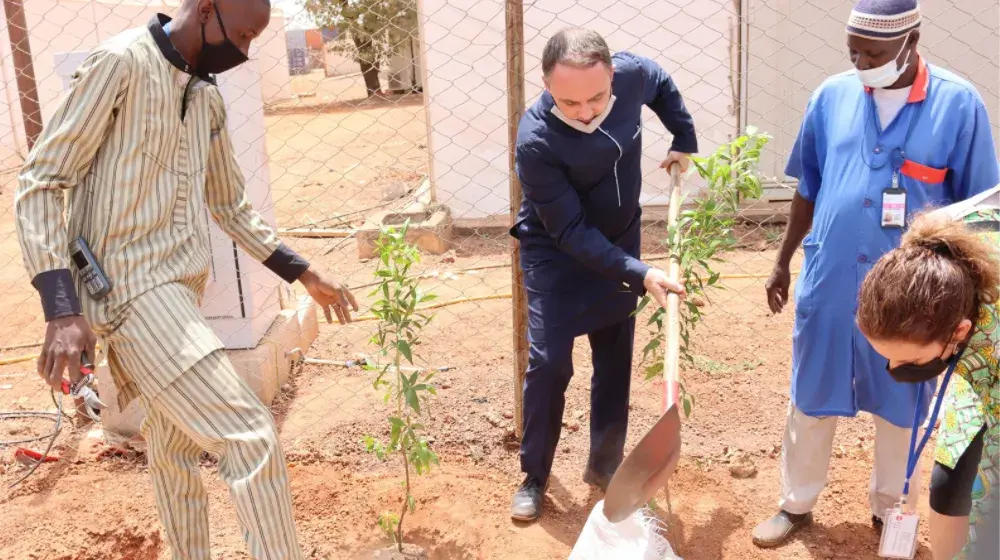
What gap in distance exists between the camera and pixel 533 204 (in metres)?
3.21

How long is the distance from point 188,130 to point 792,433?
2227 mm

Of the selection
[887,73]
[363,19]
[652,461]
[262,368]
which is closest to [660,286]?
[652,461]

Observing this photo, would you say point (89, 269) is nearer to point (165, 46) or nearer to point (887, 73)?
point (165, 46)

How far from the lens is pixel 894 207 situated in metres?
2.86

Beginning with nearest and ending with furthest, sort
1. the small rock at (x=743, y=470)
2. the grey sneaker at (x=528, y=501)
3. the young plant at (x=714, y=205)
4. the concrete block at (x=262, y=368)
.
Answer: the young plant at (x=714, y=205) < the grey sneaker at (x=528, y=501) < the small rock at (x=743, y=470) < the concrete block at (x=262, y=368)

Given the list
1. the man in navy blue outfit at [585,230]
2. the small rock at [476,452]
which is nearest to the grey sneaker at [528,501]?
the man in navy blue outfit at [585,230]

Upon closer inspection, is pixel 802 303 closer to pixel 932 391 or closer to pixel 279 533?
pixel 932 391

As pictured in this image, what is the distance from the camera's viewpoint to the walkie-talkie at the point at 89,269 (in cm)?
245

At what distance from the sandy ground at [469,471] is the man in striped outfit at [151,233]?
113 centimetres

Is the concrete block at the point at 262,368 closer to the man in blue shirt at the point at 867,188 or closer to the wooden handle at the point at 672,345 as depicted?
the wooden handle at the point at 672,345

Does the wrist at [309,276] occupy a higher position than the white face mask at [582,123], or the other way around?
the white face mask at [582,123]

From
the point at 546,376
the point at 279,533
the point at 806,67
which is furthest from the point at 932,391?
the point at 806,67

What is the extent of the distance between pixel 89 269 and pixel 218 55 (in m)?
0.68

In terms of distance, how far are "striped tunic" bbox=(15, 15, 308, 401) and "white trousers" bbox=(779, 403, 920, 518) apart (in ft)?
6.56
